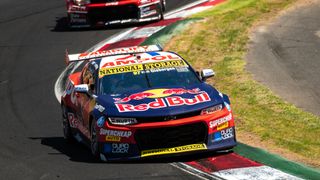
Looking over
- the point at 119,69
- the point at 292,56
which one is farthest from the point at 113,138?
the point at 292,56

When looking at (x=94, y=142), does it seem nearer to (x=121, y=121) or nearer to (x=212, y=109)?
(x=121, y=121)

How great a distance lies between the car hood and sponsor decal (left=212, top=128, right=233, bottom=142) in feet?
1.21

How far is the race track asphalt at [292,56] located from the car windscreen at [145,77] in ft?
8.56

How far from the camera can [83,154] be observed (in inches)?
491

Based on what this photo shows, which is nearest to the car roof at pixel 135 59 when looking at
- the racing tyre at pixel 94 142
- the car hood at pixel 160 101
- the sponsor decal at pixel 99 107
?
the car hood at pixel 160 101

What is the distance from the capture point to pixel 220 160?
11.2 metres

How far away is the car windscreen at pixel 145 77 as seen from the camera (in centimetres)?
1240

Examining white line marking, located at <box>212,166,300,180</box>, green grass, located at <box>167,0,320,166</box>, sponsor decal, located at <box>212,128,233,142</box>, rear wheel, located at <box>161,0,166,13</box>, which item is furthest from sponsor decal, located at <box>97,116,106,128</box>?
rear wheel, located at <box>161,0,166,13</box>

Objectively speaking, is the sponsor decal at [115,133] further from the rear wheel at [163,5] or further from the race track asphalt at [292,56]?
the rear wheel at [163,5]

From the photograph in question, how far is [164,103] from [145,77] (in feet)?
4.00

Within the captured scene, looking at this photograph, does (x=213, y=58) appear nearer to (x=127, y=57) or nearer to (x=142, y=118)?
(x=127, y=57)

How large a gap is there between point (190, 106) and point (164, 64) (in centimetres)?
169

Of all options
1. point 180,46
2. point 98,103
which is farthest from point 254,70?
point 98,103

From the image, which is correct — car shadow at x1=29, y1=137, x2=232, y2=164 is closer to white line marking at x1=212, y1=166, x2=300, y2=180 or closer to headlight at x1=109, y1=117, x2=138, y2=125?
headlight at x1=109, y1=117, x2=138, y2=125
